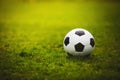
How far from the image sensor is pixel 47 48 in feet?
28.0

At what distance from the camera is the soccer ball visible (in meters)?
6.93

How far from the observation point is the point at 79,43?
694 centimetres

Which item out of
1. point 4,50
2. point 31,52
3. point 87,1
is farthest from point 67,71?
point 87,1

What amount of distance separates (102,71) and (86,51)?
0.92 meters

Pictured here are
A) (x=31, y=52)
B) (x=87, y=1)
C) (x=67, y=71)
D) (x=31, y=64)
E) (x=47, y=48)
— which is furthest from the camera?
(x=87, y=1)

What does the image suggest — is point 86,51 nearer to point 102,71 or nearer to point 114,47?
point 102,71

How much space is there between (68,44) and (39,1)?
23.8 m

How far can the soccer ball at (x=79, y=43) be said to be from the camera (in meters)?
6.93

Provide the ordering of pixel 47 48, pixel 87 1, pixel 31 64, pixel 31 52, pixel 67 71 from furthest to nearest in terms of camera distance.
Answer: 1. pixel 87 1
2. pixel 47 48
3. pixel 31 52
4. pixel 31 64
5. pixel 67 71

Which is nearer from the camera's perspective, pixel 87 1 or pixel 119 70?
pixel 119 70

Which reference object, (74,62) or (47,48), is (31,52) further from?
(74,62)

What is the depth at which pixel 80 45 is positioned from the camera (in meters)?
6.92

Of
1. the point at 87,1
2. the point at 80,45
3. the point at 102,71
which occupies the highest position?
the point at 87,1

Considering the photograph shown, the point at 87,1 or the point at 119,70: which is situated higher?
the point at 87,1
